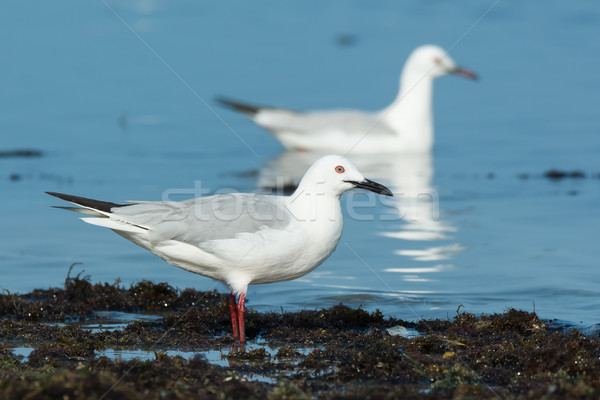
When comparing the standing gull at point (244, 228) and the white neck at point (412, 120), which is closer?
the standing gull at point (244, 228)

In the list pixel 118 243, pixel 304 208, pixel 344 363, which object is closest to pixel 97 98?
pixel 118 243

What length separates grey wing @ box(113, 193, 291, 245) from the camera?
22.2 feet

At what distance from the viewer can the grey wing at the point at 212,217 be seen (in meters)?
6.78

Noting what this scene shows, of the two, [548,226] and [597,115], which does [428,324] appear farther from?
[597,115]

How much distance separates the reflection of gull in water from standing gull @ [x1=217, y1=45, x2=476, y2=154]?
0.65 ft

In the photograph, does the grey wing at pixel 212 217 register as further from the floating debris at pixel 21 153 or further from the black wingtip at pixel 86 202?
the floating debris at pixel 21 153

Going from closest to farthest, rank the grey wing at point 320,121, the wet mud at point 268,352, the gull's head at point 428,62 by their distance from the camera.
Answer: the wet mud at point 268,352 < the grey wing at point 320,121 < the gull's head at point 428,62

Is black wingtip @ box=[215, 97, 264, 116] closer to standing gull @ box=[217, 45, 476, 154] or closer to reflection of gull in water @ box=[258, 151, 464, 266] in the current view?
standing gull @ box=[217, 45, 476, 154]

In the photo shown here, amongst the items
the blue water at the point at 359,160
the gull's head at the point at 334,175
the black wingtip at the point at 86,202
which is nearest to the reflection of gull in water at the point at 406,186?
the blue water at the point at 359,160

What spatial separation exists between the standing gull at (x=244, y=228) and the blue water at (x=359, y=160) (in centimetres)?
113

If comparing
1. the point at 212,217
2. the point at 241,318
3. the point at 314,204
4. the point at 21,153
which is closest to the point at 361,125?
the point at 21,153

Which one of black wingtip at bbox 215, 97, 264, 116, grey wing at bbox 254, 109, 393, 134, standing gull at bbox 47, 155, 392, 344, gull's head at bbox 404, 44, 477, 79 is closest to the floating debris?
black wingtip at bbox 215, 97, 264, 116

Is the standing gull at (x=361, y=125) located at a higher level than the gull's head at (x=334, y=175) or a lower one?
higher

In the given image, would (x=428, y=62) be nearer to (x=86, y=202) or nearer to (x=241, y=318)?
(x=86, y=202)
